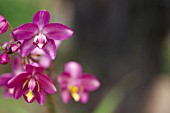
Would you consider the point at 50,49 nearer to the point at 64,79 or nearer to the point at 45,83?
the point at 45,83

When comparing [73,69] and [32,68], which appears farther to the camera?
[73,69]

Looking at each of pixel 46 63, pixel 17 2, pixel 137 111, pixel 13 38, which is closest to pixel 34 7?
pixel 17 2

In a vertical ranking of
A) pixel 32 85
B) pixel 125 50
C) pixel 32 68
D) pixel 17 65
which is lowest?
pixel 125 50

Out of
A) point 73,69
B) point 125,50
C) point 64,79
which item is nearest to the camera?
point 64,79

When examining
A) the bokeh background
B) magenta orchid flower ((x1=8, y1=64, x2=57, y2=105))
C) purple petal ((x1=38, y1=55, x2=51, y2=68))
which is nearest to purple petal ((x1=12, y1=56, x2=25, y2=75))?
purple petal ((x1=38, y1=55, x2=51, y2=68))

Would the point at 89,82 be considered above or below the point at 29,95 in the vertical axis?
below

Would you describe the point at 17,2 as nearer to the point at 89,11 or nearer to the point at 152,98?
the point at 89,11

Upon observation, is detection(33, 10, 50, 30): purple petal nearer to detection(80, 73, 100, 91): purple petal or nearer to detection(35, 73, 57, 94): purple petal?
detection(35, 73, 57, 94): purple petal

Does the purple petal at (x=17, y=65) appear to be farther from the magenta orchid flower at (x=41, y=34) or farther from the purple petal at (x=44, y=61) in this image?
the magenta orchid flower at (x=41, y=34)

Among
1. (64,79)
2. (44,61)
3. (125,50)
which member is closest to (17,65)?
(44,61)
